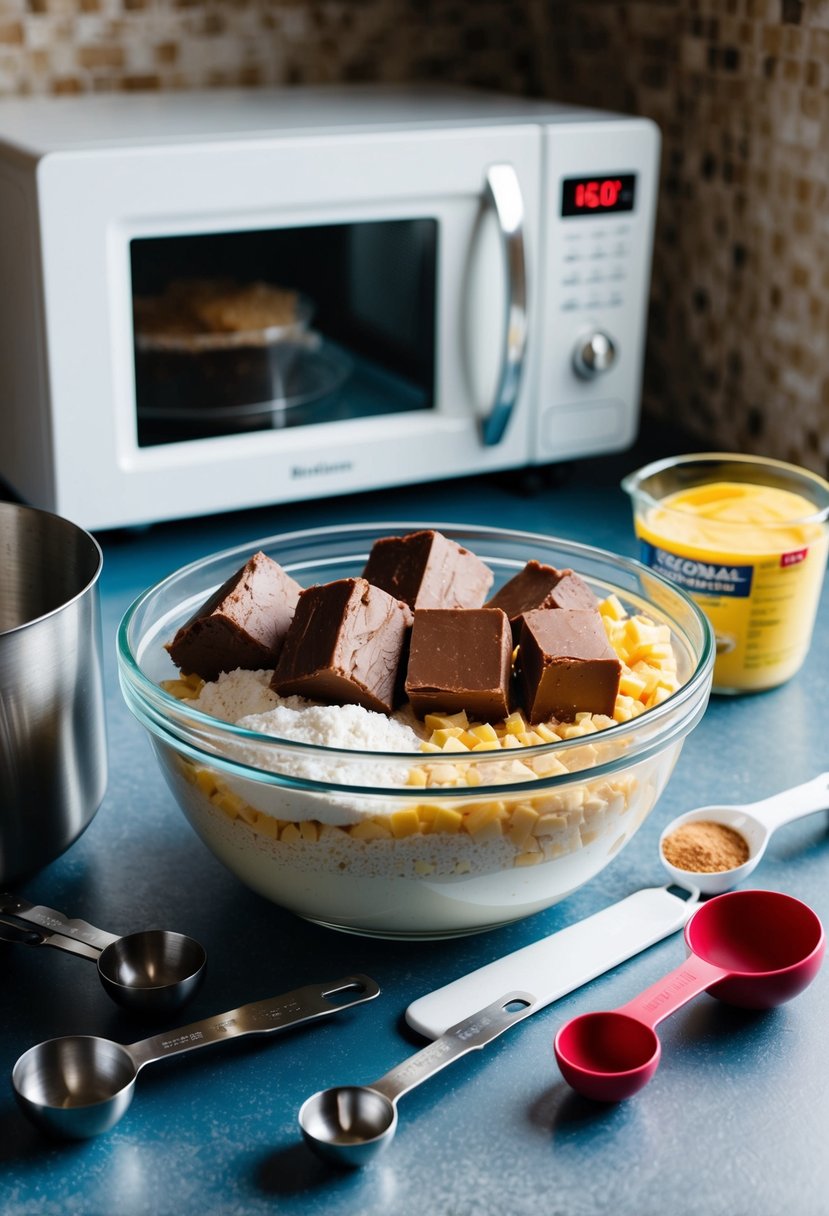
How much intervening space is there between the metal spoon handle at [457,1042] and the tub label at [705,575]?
42 cm

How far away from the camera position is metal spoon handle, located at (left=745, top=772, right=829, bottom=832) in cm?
88

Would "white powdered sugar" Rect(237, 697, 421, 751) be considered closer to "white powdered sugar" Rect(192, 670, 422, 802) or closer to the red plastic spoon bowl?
"white powdered sugar" Rect(192, 670, 422, 802)

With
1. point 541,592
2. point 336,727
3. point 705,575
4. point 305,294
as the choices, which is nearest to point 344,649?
point 336,727

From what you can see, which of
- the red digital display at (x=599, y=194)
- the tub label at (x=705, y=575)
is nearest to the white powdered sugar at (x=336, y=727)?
the tub label at (x=705, y=575)

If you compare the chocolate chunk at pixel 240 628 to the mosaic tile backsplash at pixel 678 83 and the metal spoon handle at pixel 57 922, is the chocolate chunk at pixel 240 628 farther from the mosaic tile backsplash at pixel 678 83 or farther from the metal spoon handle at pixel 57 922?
the mosaic tile backsplash at pixel 678 83

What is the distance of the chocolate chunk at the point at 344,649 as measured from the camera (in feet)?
2.44

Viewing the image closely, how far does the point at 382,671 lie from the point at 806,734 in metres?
0.41

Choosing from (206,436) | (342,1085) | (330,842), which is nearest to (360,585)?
(330,842)

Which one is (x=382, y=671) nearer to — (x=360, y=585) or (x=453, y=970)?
(x=360, y=585)

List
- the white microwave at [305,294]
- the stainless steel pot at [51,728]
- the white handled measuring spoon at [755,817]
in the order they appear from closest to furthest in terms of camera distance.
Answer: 1. the stainless steel pot at [51,728]
2. the white handled measuring spoon at [755,817]
3. the white microwave at [305,294]

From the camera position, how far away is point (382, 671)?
2.54ft

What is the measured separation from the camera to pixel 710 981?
0.72 metres

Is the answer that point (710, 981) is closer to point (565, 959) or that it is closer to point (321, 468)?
point (565, 959)

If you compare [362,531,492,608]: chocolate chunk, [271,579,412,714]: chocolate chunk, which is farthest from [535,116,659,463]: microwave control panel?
[271,579,412,714]: chocolate chunk
